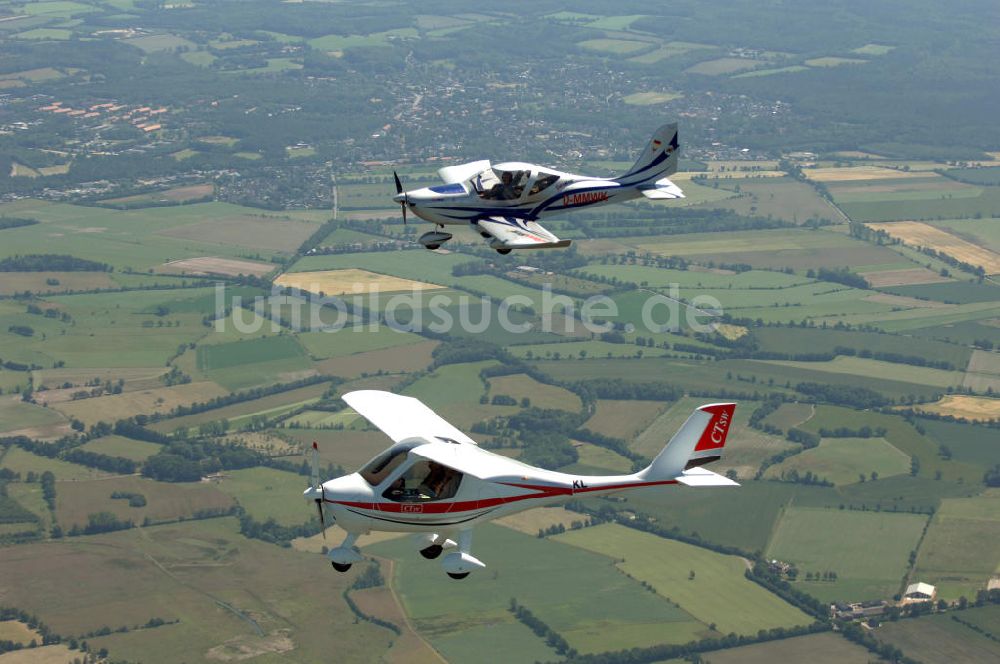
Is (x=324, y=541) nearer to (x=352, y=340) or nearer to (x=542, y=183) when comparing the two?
(x=352, y=340)

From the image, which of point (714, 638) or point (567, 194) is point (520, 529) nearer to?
point (714, 638)

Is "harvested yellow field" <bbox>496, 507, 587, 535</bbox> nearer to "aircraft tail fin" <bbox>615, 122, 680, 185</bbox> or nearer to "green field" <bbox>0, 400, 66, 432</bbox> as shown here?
"green field" <bbox>0, 400, 66, 432</bbox>

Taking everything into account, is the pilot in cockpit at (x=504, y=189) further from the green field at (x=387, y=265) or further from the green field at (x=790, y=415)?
the green field at (x=387, y=265)

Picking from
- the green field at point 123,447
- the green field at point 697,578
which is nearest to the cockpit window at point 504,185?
the green field at point 697,578

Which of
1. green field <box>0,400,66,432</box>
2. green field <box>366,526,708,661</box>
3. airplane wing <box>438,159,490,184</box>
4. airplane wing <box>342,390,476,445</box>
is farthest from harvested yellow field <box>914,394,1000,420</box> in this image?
airplane wing <box>342,390,476,445</box>

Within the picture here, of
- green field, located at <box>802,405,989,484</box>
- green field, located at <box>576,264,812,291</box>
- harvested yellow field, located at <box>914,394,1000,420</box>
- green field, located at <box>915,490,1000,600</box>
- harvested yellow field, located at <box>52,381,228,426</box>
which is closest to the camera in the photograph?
green field, located at <box>915,490,1000,600</box>

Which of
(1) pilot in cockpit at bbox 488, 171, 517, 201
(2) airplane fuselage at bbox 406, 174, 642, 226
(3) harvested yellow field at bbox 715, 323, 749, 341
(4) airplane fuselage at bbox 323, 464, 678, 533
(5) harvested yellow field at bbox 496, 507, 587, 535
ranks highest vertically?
(1) pilot in cockpit at bbox 488, 171, 517, 201
